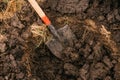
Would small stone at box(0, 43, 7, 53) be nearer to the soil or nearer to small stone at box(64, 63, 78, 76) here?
the soil

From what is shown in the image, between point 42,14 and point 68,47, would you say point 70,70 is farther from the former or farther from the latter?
point 42,14

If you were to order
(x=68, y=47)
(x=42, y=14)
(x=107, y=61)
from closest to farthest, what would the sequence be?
(x=107, y=61)
(x=68, y=47)
(x=42, y=14)

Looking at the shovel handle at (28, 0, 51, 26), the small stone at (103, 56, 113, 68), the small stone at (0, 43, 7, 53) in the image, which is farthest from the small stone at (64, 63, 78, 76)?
the small stone at (0, 43, 7, 53)

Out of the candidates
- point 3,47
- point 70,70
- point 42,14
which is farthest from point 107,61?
point 3,47

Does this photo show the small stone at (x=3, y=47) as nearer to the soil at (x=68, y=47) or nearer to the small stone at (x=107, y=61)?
the soil at (x=68, y=47)

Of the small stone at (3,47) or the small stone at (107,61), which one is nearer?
the small stone at (107,61)

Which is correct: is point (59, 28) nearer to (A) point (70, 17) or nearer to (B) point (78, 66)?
(A) point (70, 17)

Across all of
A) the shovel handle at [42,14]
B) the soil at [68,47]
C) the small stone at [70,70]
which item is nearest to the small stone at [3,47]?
the soil at [68,47]

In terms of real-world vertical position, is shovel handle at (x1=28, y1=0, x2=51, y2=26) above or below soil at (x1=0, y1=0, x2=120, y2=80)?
above
